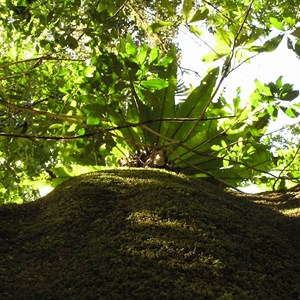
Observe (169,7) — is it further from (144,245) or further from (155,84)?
(144,245)

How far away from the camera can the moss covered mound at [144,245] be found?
36.8 inches

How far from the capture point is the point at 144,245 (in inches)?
42.8

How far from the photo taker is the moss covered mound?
0.93m

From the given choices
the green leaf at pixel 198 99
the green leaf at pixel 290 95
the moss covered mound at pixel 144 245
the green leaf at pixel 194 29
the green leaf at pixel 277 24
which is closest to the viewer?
the moss covered mound at pixel 144 245

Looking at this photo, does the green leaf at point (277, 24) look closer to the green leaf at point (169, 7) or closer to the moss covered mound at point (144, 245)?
the green leaf at point (169, 7)

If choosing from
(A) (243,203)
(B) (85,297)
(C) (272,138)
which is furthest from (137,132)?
(C) (272,138)

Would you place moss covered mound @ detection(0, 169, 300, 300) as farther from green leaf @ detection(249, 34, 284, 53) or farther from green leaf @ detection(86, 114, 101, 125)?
Answer: green leaf @ detection(249, 34, 284, 53)

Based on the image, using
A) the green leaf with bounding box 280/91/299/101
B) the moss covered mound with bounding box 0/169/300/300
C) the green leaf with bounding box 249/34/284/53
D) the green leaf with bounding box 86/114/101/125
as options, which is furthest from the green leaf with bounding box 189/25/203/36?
the moss covered mound with bounding box 0/169/300/300

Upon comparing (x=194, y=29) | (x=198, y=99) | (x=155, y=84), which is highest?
(x=194, y=29)

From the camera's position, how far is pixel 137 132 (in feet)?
9.95

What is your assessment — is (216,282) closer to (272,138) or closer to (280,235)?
(280,235)

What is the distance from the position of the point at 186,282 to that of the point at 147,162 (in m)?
1.49

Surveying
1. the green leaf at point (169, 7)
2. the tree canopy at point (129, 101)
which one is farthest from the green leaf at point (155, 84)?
the green leaf at point (169, 7)

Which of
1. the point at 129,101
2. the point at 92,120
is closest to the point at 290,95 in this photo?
the point at 92,120
